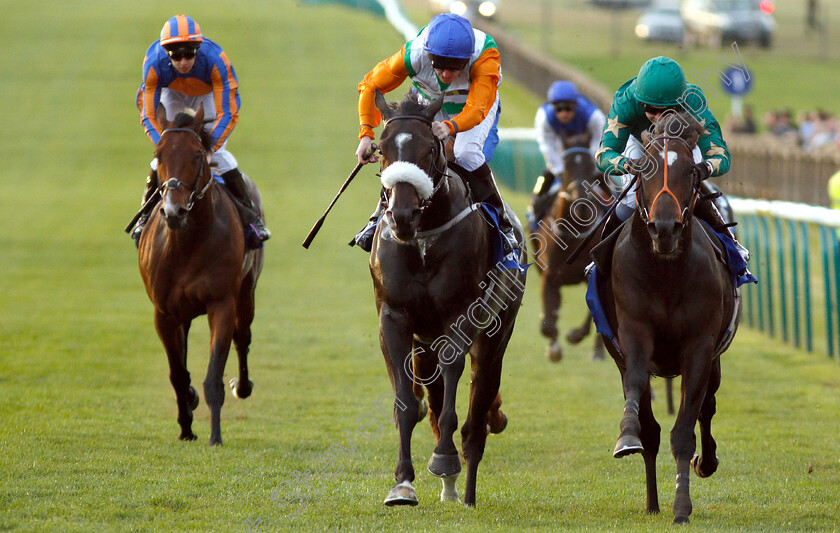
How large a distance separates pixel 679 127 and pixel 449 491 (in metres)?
2.23

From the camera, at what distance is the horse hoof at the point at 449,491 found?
6.23 meters

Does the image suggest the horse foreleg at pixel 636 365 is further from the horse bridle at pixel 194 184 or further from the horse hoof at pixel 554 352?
the horse hoof at pixel 554 352

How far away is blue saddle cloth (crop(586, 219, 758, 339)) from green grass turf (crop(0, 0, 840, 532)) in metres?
0.96

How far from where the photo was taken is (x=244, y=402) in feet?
31.1

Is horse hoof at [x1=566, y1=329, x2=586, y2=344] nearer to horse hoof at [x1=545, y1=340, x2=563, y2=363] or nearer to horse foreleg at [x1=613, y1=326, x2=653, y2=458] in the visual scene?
horse hoof at [x1=545, y1=340, x2=563, y2=363]

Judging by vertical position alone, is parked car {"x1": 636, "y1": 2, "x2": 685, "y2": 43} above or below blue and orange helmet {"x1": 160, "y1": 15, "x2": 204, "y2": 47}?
above

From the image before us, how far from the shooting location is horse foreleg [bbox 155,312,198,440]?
7676 millimetres

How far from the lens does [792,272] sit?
38.2ft

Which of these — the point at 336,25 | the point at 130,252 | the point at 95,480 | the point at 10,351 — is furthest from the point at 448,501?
the point at 336,25

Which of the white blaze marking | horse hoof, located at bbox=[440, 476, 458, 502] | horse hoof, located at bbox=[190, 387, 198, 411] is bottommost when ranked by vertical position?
horse hoof, located at bbox=[440, 476, 458, 502]

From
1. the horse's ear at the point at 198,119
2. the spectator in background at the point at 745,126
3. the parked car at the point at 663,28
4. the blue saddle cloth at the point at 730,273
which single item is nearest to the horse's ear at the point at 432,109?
the blue saddle cloth at the point at 730,273

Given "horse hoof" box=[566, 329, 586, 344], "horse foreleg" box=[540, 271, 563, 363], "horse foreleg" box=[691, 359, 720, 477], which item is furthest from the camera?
"horse hoof" box=[566, 329, 586, 344]

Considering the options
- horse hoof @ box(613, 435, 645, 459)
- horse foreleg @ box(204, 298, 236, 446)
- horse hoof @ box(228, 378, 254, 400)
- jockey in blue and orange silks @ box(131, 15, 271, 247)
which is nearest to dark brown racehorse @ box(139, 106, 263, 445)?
horse foreleg @ box(204, 298, 236, 446)

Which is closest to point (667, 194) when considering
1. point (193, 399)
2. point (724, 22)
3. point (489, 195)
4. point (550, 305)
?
point (489, 195)
